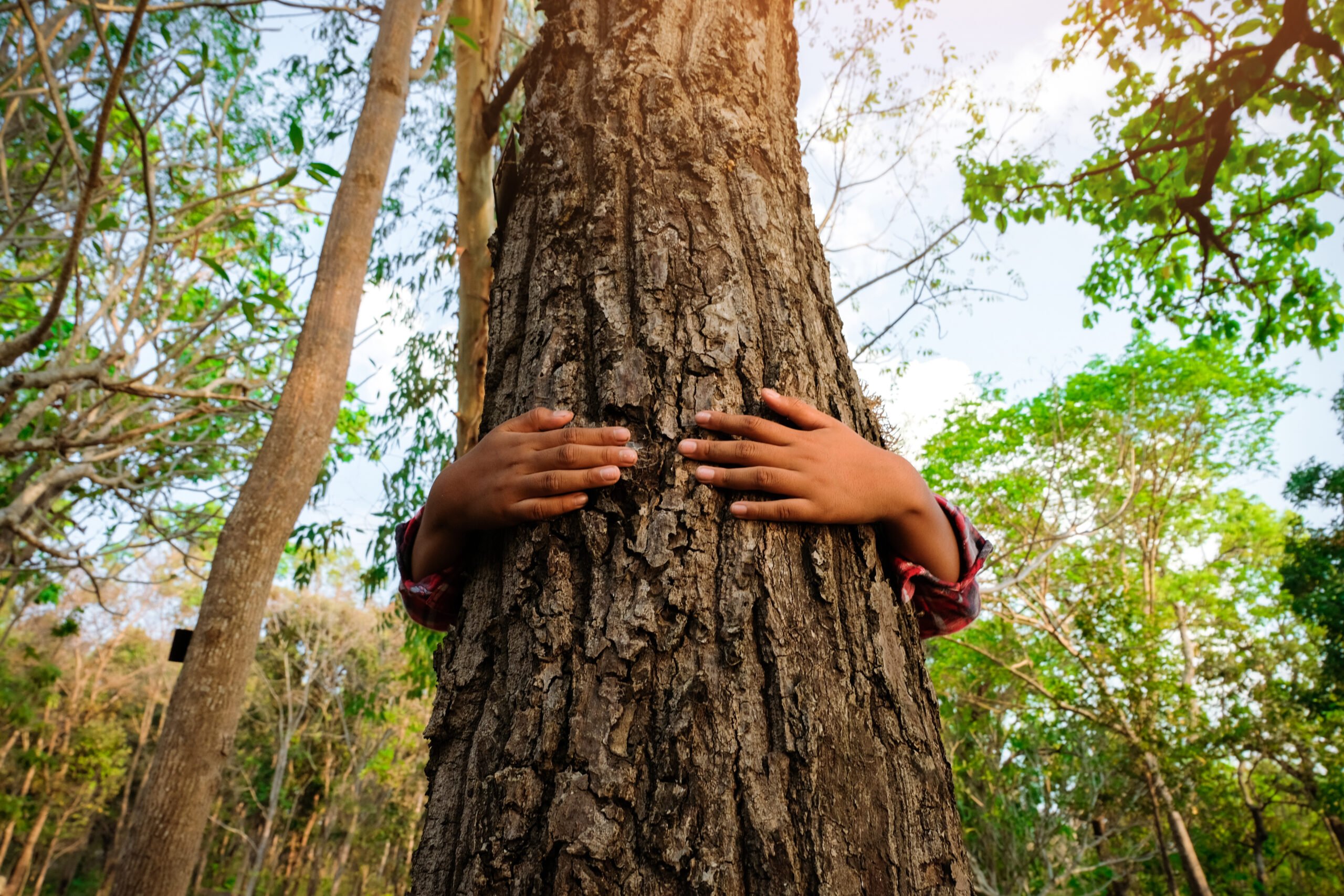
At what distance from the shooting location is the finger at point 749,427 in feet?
3.46

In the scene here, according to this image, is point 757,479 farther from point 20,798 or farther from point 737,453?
point 20,798

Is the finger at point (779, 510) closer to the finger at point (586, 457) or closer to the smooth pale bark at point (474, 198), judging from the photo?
the finger at point (586, 457)

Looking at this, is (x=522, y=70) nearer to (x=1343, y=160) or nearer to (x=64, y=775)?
(x=1343, y=160)

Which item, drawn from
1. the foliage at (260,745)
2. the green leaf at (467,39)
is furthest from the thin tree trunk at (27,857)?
the green leaf at (467,39)

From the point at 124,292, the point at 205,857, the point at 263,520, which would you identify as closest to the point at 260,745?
the point at 205,857

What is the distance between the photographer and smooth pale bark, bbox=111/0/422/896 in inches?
93.4

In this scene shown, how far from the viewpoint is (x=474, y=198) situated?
3.32 metres

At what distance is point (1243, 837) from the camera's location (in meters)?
13.5

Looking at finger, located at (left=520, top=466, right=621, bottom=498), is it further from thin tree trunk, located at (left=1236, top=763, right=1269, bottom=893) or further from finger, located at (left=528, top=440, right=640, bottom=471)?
thin tree trunk, located at (left=1236, top=763, right=1269, bottom=893)

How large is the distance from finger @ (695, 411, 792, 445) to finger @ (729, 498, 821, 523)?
10cm

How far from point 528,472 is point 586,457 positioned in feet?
0.33

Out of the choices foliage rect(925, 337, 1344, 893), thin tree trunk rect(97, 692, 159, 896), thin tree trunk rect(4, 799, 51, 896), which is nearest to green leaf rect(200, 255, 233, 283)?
foliage rect(925, 337, 1344, 893)

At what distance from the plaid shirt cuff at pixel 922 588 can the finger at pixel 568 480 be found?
14.7 inches

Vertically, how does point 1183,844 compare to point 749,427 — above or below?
below
